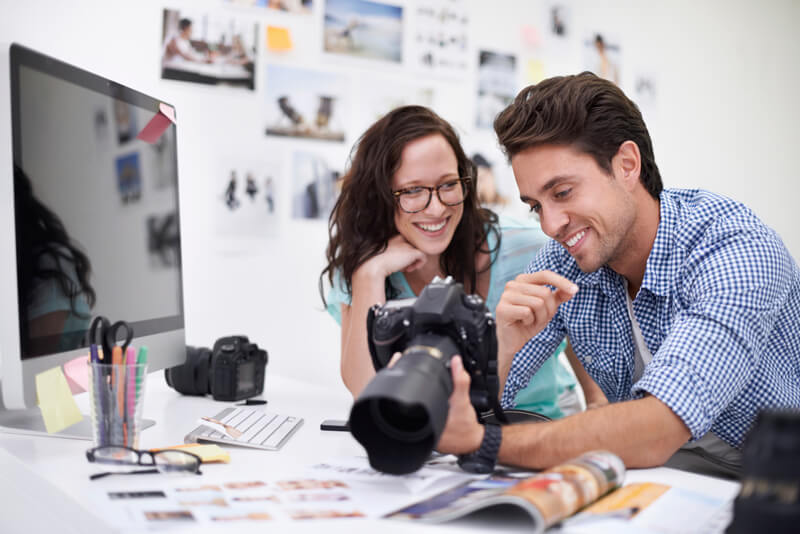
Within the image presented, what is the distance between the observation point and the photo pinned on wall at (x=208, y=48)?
1988 millimetres

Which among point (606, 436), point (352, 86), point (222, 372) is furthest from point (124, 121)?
point (352, 86)

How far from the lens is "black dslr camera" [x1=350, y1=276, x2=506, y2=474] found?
715 mm

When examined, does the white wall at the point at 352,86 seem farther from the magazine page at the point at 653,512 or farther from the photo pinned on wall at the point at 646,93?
the magazine page at the point at 653,512

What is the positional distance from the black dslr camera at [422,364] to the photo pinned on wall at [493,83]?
1766 mm

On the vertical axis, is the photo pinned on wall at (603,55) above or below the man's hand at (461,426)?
above

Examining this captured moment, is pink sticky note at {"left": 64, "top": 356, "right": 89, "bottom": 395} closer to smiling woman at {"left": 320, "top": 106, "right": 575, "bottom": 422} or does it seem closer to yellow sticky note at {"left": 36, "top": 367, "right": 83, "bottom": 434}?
yellow sticky note at {"left": 36, "top": 367, "right": 83, "bottom": 434}

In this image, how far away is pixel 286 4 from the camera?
2123 millimetres

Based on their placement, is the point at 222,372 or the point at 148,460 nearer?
the point at 148,460

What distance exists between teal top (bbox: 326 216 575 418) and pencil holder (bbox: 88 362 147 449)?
88 cm

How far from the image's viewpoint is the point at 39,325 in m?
0.91

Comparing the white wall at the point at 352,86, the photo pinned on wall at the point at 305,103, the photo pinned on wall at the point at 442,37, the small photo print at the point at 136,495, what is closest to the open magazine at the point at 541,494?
the small photo print at the point at 136,495

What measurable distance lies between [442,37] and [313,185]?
0.71 m

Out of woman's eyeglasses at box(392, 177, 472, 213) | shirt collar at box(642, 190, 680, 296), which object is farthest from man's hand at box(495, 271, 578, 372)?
woman's eyeglasses at box(392, 177, 472, 213)

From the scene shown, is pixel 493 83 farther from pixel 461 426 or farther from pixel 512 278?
pixel 461 426
